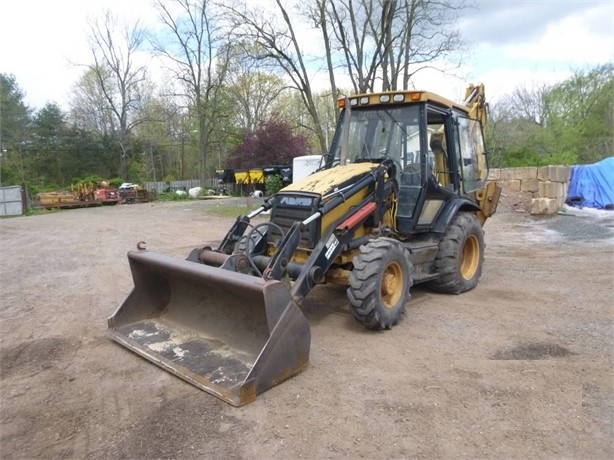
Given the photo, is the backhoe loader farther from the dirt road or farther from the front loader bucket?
the dirt road

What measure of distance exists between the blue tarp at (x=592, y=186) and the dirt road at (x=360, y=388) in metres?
8.64

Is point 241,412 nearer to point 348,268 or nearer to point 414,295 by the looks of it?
point 348,268

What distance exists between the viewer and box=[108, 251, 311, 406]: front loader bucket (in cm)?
349

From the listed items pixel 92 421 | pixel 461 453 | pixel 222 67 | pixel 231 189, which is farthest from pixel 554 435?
pixel 222 67

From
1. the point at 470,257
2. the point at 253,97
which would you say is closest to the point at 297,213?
the point at 470,257

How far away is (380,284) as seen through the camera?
4.44m

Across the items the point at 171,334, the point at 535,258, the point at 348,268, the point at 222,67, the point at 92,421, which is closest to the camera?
the point at 92,421

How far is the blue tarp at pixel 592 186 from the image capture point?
44.9 ft

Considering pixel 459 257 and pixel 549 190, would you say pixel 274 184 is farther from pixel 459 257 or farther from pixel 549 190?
pixel 459 257

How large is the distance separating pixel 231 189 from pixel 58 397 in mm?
25067

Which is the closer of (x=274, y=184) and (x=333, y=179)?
(x=333, y=179)

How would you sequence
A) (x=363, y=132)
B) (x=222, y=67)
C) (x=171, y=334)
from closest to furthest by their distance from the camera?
(x=171, y=334) → (x=363, y=132) → (x=222, y=67)

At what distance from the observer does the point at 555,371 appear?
3754mm

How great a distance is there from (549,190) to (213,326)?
12143 mm
